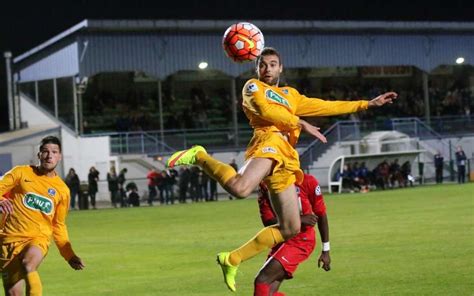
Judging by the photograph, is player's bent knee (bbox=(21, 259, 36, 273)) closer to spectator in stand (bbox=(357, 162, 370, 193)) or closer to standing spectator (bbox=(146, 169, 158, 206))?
standing spectator (bbox=(146, 169, 158, 206))

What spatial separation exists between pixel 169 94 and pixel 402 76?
50.8 ft

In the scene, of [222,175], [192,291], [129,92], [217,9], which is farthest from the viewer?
[217,9]

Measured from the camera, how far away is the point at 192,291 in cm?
1363

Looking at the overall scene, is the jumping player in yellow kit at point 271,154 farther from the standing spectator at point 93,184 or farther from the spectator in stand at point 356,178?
the spectator in stand at point 356,178

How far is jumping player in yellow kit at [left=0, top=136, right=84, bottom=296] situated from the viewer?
9.61 metres

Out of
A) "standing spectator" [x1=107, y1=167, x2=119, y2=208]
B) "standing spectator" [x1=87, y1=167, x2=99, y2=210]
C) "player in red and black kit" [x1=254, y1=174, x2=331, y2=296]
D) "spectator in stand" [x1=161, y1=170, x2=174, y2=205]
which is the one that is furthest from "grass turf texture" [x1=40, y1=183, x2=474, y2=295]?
"spectator in stand" [x1=161, y1=170, x2=174, y2=205]

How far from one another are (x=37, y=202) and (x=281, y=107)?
8.29 ft

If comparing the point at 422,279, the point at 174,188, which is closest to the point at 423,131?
the point at 174,188

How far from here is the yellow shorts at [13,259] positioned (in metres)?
9.65

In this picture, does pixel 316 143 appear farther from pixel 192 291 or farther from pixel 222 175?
pixel 222 175

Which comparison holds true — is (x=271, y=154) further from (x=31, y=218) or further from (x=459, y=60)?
(x=459, y=60)

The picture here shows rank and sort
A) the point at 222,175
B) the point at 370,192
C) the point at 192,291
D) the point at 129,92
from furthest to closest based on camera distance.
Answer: the point at 129,92
the point at 370,192
the point at 192,291
the point at 222,175

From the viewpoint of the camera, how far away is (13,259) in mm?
9688

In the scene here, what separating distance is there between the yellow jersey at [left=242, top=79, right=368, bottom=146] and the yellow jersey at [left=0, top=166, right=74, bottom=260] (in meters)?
2.04
